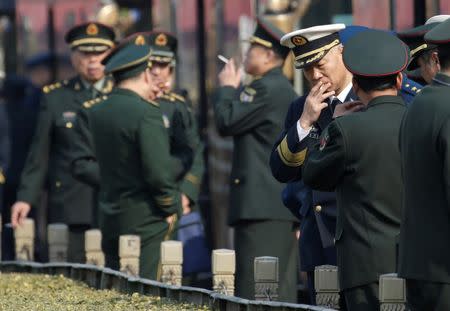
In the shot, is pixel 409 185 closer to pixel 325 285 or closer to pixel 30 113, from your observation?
pixel 325 285

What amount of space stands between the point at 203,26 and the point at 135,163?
944 centimetres

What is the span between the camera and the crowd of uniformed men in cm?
743

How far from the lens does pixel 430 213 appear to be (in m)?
7.34

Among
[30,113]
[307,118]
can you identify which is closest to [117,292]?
[307,118]

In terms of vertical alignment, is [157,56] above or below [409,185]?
above

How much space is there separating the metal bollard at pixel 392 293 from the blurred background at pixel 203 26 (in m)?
4.45

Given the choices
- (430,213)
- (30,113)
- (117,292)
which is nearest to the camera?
(430,213)

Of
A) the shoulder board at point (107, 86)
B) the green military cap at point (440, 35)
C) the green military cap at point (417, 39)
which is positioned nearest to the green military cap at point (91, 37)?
the shoulder board at point (107, 86)

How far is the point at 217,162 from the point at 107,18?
14.8 feet

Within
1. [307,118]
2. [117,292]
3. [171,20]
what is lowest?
[117,292]

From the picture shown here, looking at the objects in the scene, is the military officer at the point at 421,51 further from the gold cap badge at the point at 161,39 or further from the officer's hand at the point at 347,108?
the gold cap badge at the point at 161,39

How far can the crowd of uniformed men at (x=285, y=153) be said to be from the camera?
7430 mm

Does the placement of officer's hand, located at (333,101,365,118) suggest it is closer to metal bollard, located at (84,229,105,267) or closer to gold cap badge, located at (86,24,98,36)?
metal bollard, located at (84,229,105,267)

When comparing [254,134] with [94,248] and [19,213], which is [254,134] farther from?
[19,213]
